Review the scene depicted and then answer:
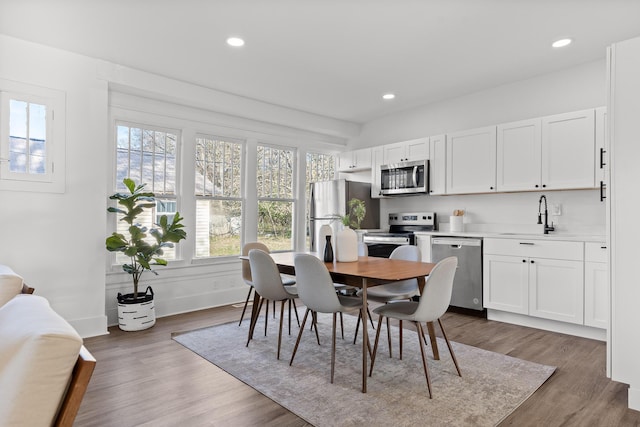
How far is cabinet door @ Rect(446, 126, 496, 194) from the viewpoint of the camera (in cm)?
439

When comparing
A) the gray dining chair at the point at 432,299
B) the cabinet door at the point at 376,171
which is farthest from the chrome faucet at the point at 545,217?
the gray dining chair at the point at 432,299

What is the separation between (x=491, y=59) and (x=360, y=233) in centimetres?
272

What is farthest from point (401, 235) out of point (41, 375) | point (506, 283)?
point (41, 375)

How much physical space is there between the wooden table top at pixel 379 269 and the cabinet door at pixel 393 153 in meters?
2.42

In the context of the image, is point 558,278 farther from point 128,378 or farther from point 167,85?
point 167,85

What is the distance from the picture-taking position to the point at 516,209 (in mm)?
4430

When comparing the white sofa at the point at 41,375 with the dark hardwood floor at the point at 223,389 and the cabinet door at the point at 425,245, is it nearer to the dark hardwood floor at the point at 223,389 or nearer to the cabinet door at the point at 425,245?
the dark hardwood floor at the point at 223,389

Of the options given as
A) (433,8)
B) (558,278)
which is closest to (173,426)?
(433,8)

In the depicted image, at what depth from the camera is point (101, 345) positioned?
337 centimetres

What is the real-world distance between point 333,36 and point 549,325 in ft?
11.5

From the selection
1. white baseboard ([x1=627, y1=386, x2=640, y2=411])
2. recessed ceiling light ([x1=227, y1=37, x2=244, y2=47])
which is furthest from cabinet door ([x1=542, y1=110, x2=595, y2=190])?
recessed ceiling light ([x1=227, y1=37, x2=244, y2=47])

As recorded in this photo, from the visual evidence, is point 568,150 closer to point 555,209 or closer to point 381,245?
point 555,209

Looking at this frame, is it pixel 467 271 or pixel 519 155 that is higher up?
pixel 519 155

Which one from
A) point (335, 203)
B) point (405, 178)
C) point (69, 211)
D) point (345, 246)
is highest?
point (405, 178)
